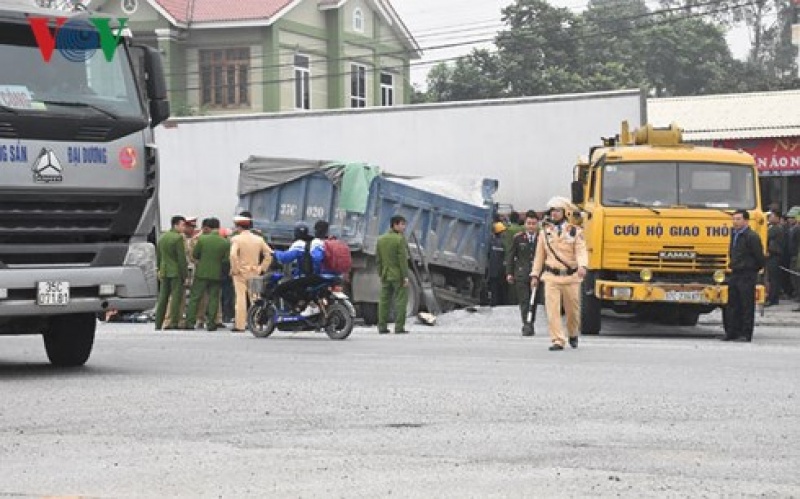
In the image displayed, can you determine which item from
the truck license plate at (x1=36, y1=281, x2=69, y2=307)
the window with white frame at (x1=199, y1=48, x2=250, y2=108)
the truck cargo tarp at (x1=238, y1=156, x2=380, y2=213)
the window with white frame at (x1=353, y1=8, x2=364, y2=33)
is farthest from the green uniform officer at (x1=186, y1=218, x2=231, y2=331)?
the window with white frame at (x1=353, y1=8, x2=364, y2=33)

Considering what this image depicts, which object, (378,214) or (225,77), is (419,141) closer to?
(378,214)

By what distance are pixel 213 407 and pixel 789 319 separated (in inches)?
654

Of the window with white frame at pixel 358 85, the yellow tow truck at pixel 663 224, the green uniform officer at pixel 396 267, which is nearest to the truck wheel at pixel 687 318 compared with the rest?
the yellow tow truck at pixel 663 224

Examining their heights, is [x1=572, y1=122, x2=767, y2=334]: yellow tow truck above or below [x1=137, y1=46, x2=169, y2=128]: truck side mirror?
below

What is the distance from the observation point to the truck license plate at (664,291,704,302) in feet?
66.5

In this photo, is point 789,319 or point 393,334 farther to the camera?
point 789,319

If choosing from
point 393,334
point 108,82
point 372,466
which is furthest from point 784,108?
point 372,466

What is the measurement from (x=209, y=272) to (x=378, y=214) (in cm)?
323

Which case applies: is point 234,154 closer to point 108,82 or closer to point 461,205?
point 461,205

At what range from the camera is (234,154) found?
29.4 m

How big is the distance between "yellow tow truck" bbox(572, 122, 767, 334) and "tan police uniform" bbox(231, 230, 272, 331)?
506 cm

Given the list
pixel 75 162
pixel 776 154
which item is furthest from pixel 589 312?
pixel 776 154

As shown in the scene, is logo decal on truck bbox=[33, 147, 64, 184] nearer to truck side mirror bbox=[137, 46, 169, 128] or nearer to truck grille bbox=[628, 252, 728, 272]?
truck side mirror bbox=[137, 46, 169, 128]

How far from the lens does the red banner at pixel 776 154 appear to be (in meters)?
33.0
